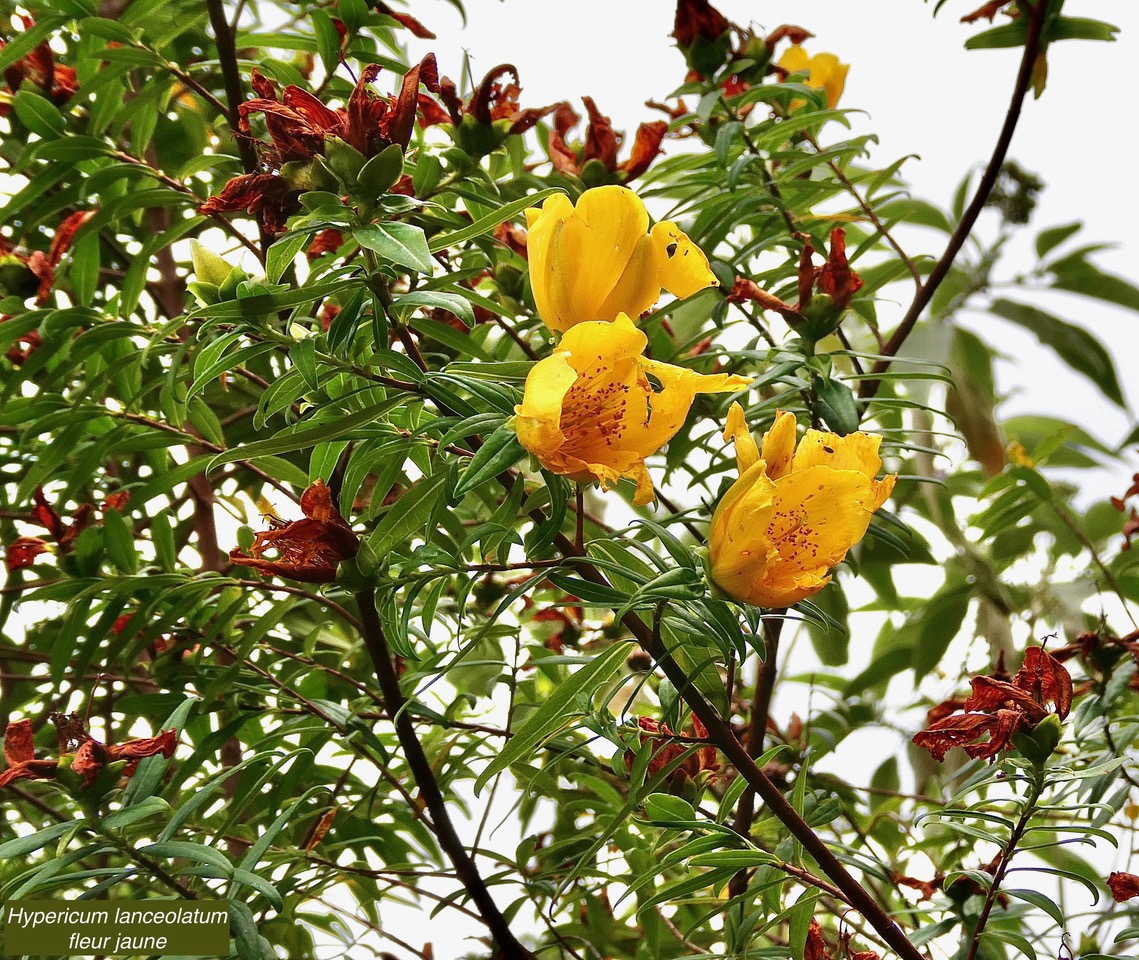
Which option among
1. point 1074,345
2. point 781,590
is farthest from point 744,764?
point 1074,345

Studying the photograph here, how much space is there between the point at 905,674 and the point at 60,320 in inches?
45.2

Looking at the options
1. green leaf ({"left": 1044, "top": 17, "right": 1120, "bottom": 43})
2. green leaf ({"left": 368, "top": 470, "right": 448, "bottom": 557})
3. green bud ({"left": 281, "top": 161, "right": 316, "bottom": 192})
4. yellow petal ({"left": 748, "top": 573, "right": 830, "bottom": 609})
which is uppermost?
green leaf ({"left": 1044, "top": 17, "right": 1120, "bottom": 43})

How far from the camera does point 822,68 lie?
0.93m

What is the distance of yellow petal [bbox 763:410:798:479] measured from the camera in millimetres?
485

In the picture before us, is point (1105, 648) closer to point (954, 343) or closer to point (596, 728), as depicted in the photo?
point (596, 728)

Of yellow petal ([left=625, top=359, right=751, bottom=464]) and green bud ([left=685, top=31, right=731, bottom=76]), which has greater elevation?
green bud ([left=685, top=31, right=731, bottom=76])

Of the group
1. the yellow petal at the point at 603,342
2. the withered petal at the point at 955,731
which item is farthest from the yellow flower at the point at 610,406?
the withered petal at the point at 955,731

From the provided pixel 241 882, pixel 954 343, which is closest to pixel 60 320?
pixel 241 882

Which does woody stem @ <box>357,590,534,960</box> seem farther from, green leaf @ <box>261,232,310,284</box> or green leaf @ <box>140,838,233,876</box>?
green leaf @ <box>261,232,310,284</box>

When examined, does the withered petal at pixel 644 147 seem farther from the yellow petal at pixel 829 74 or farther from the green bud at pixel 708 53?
the yellow petal at pixel 829 74

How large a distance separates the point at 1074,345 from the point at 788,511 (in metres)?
0.97

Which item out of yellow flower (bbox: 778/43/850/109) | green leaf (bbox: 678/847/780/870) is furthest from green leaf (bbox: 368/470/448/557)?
yellow flower (bbox: 778/43/850/109)

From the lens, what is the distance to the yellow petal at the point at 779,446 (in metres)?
0.48

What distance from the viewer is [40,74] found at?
2.60 feet
